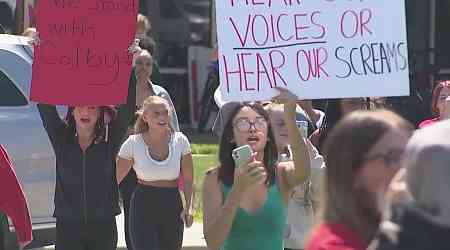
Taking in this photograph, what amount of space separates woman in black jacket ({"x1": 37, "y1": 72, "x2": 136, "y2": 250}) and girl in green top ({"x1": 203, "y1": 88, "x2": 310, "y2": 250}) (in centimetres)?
170

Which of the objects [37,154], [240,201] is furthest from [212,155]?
[240,201]

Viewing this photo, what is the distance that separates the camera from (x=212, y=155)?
51.3 feet

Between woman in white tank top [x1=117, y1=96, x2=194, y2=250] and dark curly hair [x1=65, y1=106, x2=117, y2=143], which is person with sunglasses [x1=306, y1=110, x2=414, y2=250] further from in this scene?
woman in white tank top [x1=117, y1=96, x2=194, y2=250]

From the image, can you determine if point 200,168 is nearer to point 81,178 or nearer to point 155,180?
point 155,180

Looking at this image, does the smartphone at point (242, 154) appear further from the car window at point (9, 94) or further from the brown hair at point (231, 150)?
the car window at point (9, 94)

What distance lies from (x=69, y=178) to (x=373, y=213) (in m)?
4.50

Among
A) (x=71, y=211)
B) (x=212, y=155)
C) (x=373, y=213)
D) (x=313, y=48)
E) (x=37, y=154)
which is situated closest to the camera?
(x=373, y=213)

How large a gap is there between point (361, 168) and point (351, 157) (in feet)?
0.12

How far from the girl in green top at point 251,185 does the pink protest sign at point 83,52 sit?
1.73 m

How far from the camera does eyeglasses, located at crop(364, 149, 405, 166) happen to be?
3.07m

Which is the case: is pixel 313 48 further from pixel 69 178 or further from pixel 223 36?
pixel 69 178

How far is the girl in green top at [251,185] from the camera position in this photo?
527 centimetres

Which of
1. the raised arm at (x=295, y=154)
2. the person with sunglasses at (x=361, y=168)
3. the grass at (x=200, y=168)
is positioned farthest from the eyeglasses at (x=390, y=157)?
the grass at (x=200, y=168)

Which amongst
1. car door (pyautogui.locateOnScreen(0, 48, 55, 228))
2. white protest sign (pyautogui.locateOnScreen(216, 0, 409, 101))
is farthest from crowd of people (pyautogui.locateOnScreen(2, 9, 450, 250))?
car door (pyautogui.locateOnScreen(0, 48, 55, 228))
